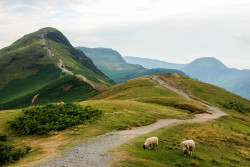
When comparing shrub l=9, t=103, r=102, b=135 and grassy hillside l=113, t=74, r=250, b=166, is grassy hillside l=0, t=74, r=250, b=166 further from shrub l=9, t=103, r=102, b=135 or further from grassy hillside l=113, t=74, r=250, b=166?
shrub l=9, t=103, r=102, b=135

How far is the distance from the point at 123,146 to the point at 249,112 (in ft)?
233

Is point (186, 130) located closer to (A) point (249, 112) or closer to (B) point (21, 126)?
(B) point (21, 126)

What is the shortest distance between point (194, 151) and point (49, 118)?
25.3 metres

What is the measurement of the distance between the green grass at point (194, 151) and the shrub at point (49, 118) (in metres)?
13.8

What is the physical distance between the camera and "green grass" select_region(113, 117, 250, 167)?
776 inches

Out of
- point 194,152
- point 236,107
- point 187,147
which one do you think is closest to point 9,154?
point 187,147

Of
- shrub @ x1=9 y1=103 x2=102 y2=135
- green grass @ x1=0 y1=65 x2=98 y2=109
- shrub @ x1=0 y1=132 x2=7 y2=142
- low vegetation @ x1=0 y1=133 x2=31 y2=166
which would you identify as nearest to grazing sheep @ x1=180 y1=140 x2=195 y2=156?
low vegetation @ x1=0 y1=133 x2=31 y2=166

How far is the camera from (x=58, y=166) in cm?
1706

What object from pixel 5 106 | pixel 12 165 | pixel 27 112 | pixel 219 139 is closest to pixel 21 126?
pixel 27 112

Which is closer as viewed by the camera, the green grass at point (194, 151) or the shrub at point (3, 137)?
the green grass at point (194, 151)

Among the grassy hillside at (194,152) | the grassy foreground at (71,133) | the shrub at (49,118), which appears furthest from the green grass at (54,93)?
the grassy hillside at (194,152)

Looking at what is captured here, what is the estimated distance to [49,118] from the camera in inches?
1362

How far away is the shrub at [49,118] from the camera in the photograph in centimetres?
3080

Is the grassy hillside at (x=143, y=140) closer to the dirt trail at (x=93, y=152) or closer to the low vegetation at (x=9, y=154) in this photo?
the low vegetation at (x=9, y=154)
